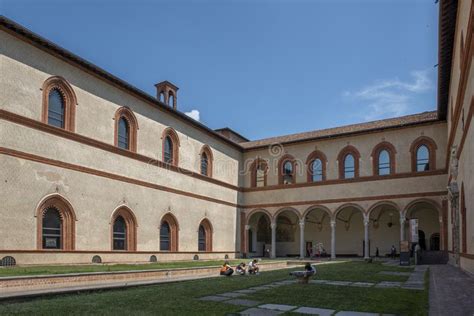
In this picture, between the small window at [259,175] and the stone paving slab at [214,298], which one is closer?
the stone paving slab at [214,298]

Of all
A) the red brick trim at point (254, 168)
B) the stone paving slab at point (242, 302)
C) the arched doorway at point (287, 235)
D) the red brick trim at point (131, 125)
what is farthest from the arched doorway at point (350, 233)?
the stone paving slab at point (242, 302)

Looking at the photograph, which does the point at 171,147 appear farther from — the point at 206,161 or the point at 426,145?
the point at 426,145

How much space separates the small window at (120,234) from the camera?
72.3ft

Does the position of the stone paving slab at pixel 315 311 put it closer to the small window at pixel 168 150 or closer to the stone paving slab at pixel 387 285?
the stone paving slab at pixel 387 285

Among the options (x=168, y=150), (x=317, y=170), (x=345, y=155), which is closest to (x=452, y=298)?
(x=168, y=150)

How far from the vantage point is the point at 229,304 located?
8641 millimetres

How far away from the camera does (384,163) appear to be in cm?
3041

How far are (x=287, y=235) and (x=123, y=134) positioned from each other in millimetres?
20852

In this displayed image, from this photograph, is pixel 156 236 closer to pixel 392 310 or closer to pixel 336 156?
pixel 336 156

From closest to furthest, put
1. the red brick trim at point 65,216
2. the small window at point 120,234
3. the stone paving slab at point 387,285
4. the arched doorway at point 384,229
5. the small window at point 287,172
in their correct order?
the stone paving slab at point 387,285
the red brick trim at point 65,216
the small window at point 120,234
the arched doorway at point 384,229
the small window at point 287,172

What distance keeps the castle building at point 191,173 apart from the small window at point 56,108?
0.06 meters

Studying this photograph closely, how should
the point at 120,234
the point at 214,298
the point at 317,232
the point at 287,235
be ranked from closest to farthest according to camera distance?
the point at 214,298, the point at 120,234, the point at 317,232, the point at 287,235

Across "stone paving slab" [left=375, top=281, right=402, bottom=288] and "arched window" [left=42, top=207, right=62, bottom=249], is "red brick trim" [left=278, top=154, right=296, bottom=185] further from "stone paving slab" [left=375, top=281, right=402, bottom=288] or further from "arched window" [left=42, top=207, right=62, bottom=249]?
"stone paving slab" [left=375, top=281, right=402, bottom=288]

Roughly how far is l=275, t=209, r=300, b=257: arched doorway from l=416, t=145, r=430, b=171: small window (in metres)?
12.6
